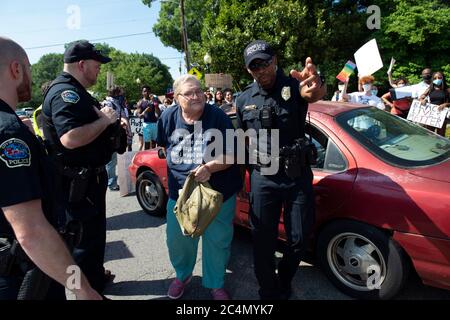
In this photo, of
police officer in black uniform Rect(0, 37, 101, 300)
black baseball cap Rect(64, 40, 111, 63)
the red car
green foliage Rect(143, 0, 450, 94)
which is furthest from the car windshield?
green foliage Rect(143, 0, 450, 94)

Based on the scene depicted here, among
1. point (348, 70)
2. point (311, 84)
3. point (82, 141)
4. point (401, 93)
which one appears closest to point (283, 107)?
point (311, 84)

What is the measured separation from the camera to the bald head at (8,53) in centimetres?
129

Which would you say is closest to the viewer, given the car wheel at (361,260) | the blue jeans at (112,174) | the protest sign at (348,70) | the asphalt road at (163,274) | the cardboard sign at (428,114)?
the car wheel at (361,260)

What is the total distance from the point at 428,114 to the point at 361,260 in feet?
14.3

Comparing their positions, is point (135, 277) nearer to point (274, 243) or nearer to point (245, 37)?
point (274, 243)

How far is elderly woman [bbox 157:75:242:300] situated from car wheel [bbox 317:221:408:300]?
31.8 inches

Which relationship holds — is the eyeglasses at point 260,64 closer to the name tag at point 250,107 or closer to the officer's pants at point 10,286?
the name tag at point 250,107

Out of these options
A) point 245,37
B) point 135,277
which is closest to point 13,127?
point 135,277

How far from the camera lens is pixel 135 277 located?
3080 mm

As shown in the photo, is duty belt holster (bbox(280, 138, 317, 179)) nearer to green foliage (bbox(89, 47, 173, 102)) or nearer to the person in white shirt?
the person in white shirt

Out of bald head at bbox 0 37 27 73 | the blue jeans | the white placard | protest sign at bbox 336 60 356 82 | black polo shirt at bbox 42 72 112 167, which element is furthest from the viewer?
the blue jeans

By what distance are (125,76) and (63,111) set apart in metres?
49.0

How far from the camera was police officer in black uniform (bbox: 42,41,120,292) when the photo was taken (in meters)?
2.09

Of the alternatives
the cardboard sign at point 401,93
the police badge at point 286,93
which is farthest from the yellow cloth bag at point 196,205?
the cardboard sign at point 401,93
